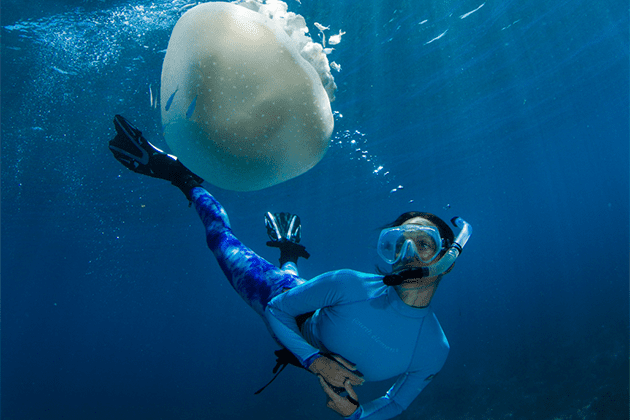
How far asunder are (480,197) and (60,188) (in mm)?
45762

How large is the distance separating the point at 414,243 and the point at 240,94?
1.90m

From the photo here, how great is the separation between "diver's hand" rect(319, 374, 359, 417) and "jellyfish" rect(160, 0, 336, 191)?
2.03 m

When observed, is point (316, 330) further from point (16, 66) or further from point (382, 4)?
point (16, 66)

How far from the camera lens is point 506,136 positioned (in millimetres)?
23391

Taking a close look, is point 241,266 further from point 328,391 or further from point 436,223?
point 436,223

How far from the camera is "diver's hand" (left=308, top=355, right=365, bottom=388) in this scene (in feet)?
7.62

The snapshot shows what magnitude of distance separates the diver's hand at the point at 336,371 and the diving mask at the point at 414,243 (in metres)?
0.84

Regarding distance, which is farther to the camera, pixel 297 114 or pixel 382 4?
pixel 382 4

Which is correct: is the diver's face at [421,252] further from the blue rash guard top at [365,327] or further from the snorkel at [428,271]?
the blue rash guard top at [365,327]

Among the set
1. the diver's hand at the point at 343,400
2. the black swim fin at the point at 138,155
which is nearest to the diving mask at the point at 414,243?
the diver's hand at the point at 343,400

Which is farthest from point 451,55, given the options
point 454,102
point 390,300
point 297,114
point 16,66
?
point 16,66

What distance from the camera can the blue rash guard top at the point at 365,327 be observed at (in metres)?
2.46

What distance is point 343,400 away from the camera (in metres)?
2.46

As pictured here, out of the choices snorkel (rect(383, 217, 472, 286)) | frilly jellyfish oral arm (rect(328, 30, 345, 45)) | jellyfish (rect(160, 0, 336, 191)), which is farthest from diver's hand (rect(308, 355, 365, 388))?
frilly jellyfish oral arm (rect(328, 30, 345, 45))
